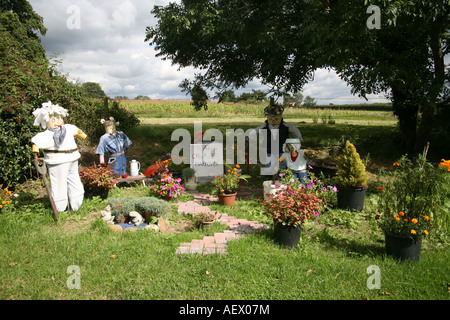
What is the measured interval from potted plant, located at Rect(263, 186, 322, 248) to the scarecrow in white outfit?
3687mm

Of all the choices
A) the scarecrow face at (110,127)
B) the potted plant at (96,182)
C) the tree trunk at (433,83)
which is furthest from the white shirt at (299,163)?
the scarecrow face at (110,127)

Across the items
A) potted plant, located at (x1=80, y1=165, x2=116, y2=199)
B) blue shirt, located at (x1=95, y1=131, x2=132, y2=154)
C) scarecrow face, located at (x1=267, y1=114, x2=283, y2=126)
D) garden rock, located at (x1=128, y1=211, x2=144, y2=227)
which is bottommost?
garden rock, located at (x1=128, y1=211, x2=144, y2=227)

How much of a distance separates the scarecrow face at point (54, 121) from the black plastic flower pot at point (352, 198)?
5.47 metres

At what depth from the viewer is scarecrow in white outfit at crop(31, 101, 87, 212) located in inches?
200

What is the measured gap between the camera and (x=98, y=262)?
3.68m

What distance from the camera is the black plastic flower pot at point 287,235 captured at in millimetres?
4082

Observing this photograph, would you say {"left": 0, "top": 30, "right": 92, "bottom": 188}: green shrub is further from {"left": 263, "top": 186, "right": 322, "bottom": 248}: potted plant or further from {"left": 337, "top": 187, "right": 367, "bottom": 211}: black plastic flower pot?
{"left": 337, "top": 187, "right": 367, "bottom": 211}: black plastic flower pot

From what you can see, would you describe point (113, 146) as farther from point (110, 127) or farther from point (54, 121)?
point (54, 121)

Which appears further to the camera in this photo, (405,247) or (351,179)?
(351,179)

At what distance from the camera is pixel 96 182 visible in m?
5.82

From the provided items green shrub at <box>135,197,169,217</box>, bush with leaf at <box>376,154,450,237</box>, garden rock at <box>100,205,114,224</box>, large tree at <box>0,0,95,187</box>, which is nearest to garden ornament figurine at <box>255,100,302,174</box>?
green shrub at <box>135,197,169,217</box>

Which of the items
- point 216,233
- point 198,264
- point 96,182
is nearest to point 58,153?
point 96,182

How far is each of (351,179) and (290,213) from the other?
2.14 meters

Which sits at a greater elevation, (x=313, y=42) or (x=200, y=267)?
(x=313, y=42)
